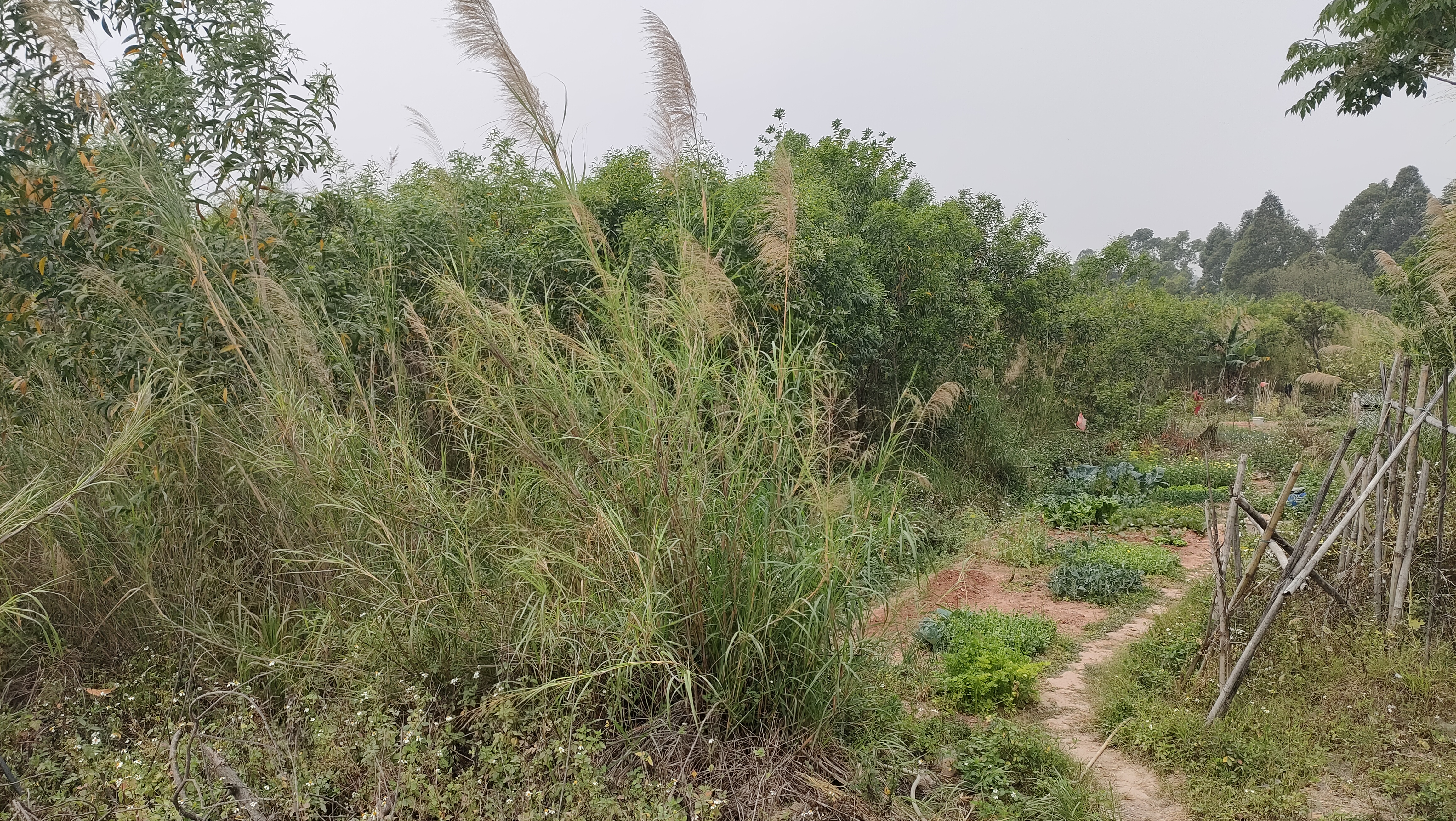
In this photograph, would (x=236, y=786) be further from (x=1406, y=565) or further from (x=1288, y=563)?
(x=1406, y=565)

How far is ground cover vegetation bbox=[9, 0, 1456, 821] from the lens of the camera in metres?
2.95

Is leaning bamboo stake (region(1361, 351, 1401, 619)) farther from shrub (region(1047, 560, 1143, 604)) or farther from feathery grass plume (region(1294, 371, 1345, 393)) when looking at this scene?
feathery grass plume (region(1294, 371, 1345, 393))

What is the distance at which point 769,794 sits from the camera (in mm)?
2918

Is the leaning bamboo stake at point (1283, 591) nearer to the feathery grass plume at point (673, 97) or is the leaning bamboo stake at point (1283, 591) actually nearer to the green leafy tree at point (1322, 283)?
the feathery grass plume at point (673, 97)

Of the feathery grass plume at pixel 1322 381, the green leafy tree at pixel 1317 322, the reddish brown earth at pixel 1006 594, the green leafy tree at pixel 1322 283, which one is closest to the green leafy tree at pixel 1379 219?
the green leafy tree at pixel 1322 283

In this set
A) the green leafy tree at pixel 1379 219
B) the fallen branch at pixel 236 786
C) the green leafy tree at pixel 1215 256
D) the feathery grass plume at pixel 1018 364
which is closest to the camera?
the fallen branch at pixel 236 786

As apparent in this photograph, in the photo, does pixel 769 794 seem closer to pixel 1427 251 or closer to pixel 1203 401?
pixel 1427 251

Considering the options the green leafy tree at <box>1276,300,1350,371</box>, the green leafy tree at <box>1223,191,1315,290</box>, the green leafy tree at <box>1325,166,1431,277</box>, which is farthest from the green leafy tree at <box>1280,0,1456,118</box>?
the green leafy tree at <box>1223,191,1315,290</box>

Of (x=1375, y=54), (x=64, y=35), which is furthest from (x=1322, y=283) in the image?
(x=64, y=35)

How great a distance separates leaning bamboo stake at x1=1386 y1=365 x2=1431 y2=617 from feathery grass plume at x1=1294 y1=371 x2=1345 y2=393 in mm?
12610

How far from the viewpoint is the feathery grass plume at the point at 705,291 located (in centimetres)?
324

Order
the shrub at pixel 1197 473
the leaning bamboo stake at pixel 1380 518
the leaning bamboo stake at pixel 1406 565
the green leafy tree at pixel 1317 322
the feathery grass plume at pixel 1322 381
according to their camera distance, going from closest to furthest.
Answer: the leaning bamboo stake at pixel 1406 565
the leaning bamboo stake at pixel 1380 518
the shrub at pixel 1197 473
the feathery grass plume at pixel 1322 381
the green leafy tree at pixel 1317 322

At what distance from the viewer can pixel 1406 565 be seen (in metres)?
4.51

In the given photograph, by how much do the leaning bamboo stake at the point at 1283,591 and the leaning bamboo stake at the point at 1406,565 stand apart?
1.10 feet
